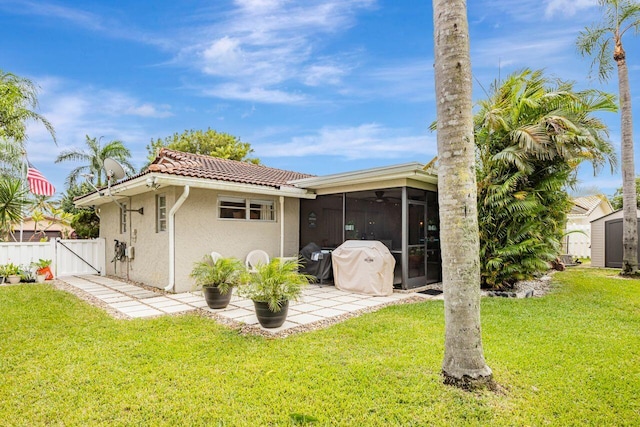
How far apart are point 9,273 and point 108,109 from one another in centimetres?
951

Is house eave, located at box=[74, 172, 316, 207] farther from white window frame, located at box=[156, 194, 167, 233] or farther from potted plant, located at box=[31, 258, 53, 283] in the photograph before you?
potted plant, located at box=[31, 258, 53, 283]

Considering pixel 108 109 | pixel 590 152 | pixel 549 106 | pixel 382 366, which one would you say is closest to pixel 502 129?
pixel 549 106

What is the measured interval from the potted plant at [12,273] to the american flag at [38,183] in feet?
9.85

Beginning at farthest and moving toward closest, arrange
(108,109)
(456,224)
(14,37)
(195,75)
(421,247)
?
(108,109)
(195,75)
(14,37)
(421,247)
(456,224)

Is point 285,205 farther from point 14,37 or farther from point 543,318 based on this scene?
point 14,37

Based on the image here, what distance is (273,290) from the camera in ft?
17.0

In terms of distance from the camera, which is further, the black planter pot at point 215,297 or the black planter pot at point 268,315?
the black planter pot at point 215,297

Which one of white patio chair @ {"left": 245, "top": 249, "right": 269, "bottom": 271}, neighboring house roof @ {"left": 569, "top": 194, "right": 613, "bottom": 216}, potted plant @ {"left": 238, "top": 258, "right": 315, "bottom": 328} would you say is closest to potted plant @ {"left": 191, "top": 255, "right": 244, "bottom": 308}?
potted plant @ {"left": 238, "top": 258, "right": 315, "bottom": 328}

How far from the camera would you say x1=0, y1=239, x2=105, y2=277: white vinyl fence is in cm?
1095

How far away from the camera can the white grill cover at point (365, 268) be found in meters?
8.12

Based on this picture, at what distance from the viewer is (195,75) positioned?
14242mm

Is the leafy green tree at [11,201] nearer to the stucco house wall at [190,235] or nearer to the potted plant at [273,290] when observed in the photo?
the stucco house wall at [190,235]

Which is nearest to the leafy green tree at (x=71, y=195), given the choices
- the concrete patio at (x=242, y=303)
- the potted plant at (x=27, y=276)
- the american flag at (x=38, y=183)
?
the american flag at (x=38, y=183)

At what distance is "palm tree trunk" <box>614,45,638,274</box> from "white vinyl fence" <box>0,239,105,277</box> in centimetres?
1749
